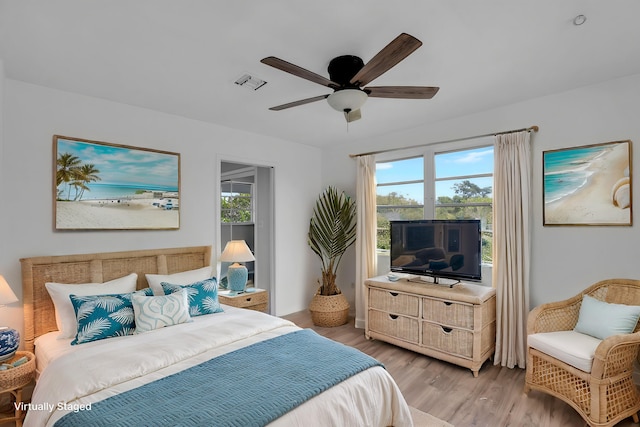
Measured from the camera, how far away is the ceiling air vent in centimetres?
262

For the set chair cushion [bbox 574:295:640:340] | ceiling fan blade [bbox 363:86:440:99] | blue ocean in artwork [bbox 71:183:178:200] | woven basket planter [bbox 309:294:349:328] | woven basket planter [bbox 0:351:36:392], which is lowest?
woven basket planter [bbox 309:294:349:328]

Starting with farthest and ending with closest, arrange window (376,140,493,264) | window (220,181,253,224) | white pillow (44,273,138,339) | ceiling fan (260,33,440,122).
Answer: window (220,181,253,224) → window (376,140,493,264) → white pillow (44,273,138,339) → ceiling fan (260,33,440,122)

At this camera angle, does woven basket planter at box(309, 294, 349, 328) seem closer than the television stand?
No

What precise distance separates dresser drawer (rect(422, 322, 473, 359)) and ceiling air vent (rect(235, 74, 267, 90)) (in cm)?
282

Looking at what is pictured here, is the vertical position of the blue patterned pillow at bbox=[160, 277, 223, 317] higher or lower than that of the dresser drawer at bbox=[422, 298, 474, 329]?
higher

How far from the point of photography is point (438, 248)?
3486 millimetres

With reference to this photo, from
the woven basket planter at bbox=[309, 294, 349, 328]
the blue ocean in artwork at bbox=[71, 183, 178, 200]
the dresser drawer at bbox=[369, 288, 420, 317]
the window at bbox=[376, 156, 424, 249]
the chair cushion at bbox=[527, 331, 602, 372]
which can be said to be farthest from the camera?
the woven basket planter at bbox=[309, 294, 349, 328]

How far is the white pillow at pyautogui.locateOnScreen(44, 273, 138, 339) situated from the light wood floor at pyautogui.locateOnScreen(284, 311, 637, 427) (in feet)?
8.79

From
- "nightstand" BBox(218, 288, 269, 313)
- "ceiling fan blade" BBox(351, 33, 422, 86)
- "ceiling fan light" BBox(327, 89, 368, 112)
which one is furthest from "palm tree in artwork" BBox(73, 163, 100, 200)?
"ceiling fan blade" BBox(351, 33, 422, 86)

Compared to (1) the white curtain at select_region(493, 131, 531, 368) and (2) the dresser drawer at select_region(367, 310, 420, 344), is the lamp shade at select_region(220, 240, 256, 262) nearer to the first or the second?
(2) the dresser drawer at select_region(367, 310, 420, 344)

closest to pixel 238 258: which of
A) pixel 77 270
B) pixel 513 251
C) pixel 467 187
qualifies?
pixel 77 270

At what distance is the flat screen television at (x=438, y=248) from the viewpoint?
3250 millimetres

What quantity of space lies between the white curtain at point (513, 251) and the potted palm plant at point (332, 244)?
6.13 ft

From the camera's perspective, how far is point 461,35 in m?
2.05
